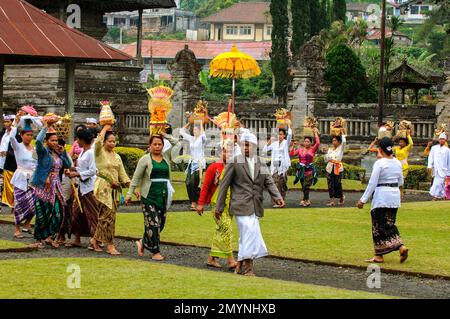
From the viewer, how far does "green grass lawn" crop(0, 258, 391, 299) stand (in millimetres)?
13398

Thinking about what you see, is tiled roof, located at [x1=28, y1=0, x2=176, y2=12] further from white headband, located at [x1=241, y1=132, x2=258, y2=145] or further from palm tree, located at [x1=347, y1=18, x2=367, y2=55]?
white headband, located at [x1=241, y1=132, x2=258, y2=145]

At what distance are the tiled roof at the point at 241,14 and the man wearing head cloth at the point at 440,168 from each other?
405 feet

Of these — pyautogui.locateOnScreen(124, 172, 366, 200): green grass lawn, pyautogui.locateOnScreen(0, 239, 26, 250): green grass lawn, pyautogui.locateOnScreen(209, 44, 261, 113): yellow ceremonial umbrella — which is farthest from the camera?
pyautogui.locateOnScreen(209, 44, 261, 113): yellow ceremonial umbrella

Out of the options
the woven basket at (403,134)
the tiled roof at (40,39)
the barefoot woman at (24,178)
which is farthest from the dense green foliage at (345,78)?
the barefoot woman at (24,178)

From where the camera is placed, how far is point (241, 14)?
514 feet

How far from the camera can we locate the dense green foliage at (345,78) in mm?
51406

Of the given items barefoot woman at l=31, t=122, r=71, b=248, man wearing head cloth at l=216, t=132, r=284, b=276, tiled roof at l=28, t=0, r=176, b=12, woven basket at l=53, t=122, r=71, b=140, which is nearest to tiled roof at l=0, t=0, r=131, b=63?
woven basket at l=53, t=122, r=71, b=140

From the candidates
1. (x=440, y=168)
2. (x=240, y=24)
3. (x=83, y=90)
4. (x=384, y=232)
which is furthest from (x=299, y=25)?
(x=240, y=24)

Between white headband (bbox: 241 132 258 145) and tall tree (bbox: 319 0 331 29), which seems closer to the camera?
white headband (bbox: 241 132 258 145)

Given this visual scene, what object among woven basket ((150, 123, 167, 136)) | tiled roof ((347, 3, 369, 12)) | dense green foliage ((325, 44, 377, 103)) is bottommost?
woven basket ((150, 123, 167, 136))

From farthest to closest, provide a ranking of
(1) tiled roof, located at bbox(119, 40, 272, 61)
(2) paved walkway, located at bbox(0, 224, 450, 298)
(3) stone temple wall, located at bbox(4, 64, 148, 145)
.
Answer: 1. (1) tiled roof, located at bbox(119, 40, 272, 61)
2. (3) stone temple wall, located at bbox(4, 64, 148, 145)
3. (2) paved walkway, located at bbox(0, 224, 450, 298)

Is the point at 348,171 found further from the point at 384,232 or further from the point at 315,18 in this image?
the point at 315,18

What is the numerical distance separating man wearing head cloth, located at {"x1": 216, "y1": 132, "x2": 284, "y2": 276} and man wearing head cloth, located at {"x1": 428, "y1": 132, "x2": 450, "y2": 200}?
14197 millimetres

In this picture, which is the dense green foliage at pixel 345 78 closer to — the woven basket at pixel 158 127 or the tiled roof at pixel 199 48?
the woven basket at pixel 158 127
